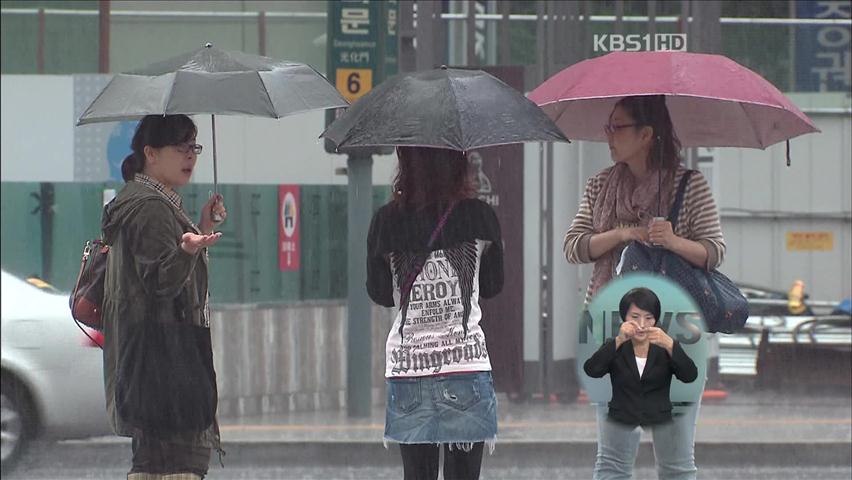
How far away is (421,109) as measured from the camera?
4914 mm

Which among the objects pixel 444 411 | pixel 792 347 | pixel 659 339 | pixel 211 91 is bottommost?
pixel 792 347

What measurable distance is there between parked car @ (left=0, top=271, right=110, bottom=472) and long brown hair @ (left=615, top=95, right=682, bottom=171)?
14.4 feet

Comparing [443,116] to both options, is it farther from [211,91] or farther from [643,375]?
[643,375]

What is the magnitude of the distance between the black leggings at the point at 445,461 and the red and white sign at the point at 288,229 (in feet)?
22.7

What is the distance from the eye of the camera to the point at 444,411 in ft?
15.3

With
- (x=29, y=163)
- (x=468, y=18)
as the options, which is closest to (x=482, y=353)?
(x=468, y=18)

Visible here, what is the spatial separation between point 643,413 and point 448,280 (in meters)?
0.72

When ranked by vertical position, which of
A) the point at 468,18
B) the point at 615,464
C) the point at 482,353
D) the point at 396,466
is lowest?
the point at 396,466

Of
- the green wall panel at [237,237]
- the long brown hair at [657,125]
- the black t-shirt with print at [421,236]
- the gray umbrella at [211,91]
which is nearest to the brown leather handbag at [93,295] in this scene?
the gray umbrella at [211,91]

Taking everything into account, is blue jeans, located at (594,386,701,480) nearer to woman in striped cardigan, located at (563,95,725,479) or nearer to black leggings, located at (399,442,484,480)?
woman in striped cardigan, located at (563,95,725,479)

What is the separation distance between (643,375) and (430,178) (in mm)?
845

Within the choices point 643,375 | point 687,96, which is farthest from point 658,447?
point 687,96

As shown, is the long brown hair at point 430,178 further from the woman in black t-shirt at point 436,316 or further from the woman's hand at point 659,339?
the woman's hand at point 659,339

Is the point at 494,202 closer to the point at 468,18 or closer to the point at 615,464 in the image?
the point at 468,18
